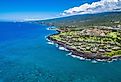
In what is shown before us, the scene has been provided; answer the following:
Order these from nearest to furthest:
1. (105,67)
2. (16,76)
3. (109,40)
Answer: (16,76), (105,67), (109,40)

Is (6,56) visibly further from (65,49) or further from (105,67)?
(105,67)

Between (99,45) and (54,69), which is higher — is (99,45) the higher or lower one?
the higher one

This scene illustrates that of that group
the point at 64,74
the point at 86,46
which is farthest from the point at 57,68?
the point at 86,46

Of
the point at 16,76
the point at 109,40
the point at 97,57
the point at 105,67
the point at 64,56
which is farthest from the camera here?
the point at 109,40

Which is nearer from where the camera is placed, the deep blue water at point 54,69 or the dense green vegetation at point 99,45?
the deep blue water at point 54,69

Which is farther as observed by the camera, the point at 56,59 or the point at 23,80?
the point at 56,59

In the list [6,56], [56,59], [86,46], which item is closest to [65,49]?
[86,46]

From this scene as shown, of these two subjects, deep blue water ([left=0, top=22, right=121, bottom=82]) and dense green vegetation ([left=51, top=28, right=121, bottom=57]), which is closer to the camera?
deep blue water ([left=0, top=22, right=121, bottom=82])

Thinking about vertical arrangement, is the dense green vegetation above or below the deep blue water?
above

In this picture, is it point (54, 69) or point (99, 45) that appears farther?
point (99, 45)

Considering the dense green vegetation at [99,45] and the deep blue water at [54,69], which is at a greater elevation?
the dense green vegetation at [99,45]
